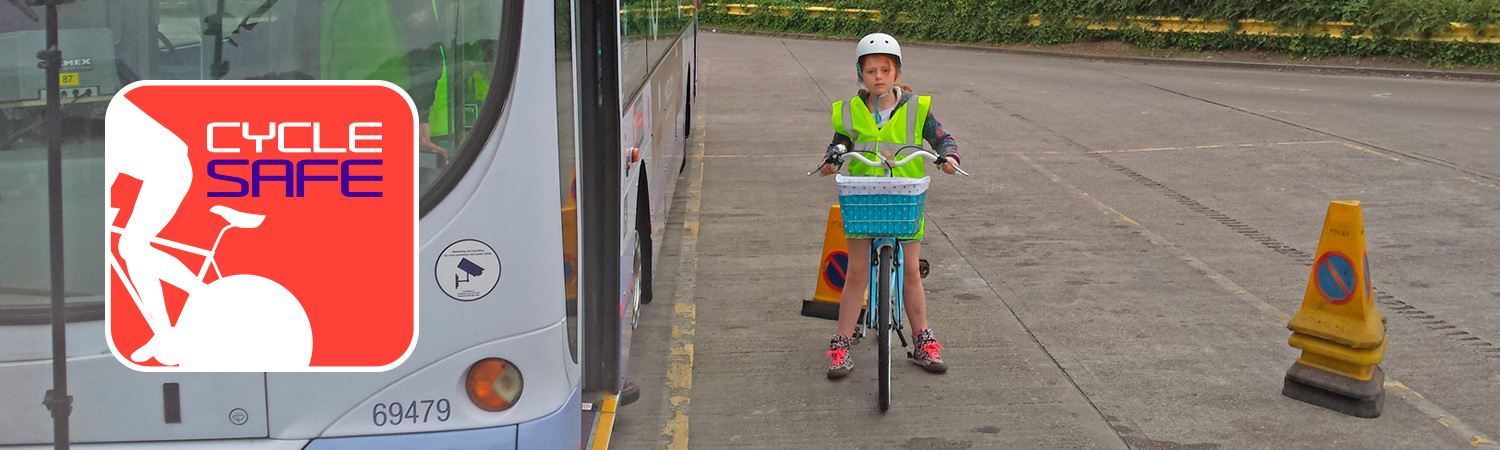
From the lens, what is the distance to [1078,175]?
12992 millimetres

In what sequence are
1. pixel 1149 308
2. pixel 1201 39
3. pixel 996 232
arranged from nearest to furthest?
1. pixel 1149 308
2. pixel 996 232
3. pixel 1201 39

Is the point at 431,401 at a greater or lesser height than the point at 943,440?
greater

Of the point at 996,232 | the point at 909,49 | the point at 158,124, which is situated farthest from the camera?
the point at 909,49

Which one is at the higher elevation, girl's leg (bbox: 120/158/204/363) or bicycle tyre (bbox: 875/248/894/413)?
girl's leg (bbox: 120/158/204/363)

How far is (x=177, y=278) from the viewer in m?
3.08

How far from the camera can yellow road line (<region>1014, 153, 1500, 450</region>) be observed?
5699mm

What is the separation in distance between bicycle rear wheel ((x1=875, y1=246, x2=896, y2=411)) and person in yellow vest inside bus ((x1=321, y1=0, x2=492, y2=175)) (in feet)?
8.12

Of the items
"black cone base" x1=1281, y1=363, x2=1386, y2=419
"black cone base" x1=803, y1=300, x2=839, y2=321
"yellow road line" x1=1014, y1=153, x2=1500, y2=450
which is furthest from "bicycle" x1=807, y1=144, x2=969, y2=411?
"yellow road line" x1=1014, y1=153, x2=1500, y2=450

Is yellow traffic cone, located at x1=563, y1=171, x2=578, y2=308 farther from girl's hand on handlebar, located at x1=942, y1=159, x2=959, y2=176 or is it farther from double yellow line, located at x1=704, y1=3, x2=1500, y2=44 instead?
double yellow line, located at x1=704, y1=3, x2=1500, y2=44

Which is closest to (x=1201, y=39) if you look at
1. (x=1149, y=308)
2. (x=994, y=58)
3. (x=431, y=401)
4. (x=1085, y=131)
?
(x=994, y=58)

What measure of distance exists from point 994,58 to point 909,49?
14.6 ft

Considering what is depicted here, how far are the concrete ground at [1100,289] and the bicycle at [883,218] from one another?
18.0 inches

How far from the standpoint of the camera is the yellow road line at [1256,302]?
5699 millimetres

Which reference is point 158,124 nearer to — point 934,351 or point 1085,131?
point 934,351
